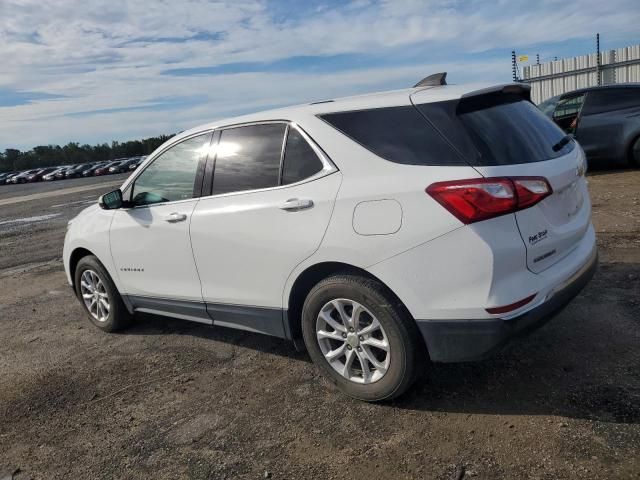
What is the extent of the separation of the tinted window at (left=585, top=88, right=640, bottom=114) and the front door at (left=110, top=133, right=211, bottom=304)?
352 inches

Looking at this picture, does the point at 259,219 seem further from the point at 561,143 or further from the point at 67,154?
the point at 67,154

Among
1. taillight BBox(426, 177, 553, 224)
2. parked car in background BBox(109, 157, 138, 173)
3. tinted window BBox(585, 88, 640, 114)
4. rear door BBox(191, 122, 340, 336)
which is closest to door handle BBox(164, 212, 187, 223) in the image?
rear door BBox(191, 122, 340, 336)

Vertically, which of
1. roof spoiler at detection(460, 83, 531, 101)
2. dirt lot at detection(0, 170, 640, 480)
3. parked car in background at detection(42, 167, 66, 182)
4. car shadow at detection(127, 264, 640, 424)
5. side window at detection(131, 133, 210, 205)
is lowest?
parked car in background at detection(42, 167, 66, 182)

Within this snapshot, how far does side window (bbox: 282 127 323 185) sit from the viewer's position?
3473 mm

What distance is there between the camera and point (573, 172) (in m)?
3.37

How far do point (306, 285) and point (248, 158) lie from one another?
3.27 feet

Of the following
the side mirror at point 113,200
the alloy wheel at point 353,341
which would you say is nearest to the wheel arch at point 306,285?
the alloy wheel at point 353,341

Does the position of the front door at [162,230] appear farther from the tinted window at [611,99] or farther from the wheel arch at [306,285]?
the tinted window at [611,99]

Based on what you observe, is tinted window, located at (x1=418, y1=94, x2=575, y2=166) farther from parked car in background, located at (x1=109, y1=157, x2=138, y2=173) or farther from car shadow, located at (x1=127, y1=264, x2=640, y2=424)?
parked car in background, located at (x1=109, y1=157, x2=138, y2=173)

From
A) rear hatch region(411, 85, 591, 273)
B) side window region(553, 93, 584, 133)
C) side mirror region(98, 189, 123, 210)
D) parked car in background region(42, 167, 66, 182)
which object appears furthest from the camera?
parked car in background region(42, 167, 66, 182)

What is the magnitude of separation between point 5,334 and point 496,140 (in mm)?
5144

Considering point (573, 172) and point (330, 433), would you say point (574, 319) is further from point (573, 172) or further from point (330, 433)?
point (330, 433)

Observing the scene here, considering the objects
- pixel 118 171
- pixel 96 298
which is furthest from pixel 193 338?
pixel 118 171

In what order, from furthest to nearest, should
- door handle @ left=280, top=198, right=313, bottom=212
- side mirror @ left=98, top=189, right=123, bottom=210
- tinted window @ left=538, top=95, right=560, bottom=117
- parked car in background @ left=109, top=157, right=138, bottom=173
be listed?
1. parked car in background @ left=109, top=157, right=138, bottom=173
2. tinted window @ left=538, top=95, right=560, bottom=117
3. side mirror @ left=98, top=189, right=123, bottom=210
4. door handle @ left=280, top=198, right=313, bottom=212
